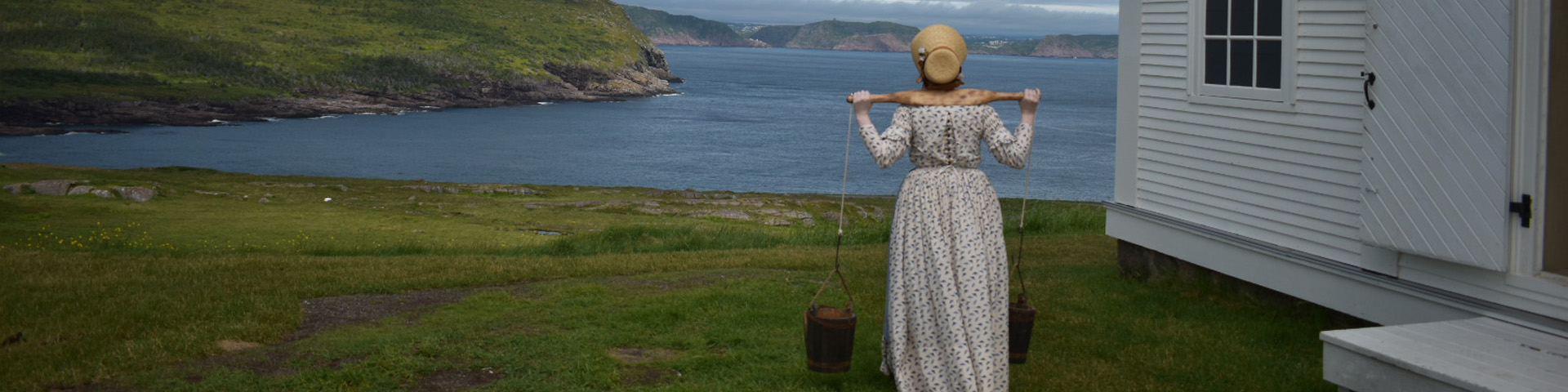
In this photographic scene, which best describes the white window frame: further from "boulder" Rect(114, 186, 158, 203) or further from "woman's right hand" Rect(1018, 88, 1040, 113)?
"boulder" Rect(114, 186, 158, 203)

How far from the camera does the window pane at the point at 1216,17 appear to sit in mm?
9602

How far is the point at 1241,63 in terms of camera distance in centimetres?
940

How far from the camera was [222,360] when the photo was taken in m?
7.75

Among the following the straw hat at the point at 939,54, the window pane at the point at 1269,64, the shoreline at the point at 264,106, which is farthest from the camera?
the shoreline at the point at 264,106

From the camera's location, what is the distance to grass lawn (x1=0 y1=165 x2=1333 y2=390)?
745 centimetres

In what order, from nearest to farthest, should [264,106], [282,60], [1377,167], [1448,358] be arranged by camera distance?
1. [1448,358]
2. [1377,167]
3. [264,106]
4. [282,60]

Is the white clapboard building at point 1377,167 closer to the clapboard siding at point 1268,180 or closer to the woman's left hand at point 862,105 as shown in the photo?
the clapboard siding at point 1268,180

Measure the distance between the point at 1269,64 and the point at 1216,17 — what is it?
27.5 inches

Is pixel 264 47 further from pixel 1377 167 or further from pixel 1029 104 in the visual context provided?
pixel 1029 104

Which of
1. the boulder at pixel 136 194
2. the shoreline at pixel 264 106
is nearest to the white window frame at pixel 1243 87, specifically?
the boulder at pixel 136 194

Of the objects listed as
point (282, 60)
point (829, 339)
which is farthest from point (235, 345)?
point (282, 60)

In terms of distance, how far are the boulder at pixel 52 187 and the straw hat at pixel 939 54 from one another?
111ft

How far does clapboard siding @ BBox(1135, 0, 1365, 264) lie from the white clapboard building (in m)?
0.01

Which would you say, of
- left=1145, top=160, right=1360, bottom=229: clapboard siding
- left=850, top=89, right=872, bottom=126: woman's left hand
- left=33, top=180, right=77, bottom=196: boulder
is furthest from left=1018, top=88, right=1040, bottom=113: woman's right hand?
left=33, top=180, right=77, bottom=196: boulder
